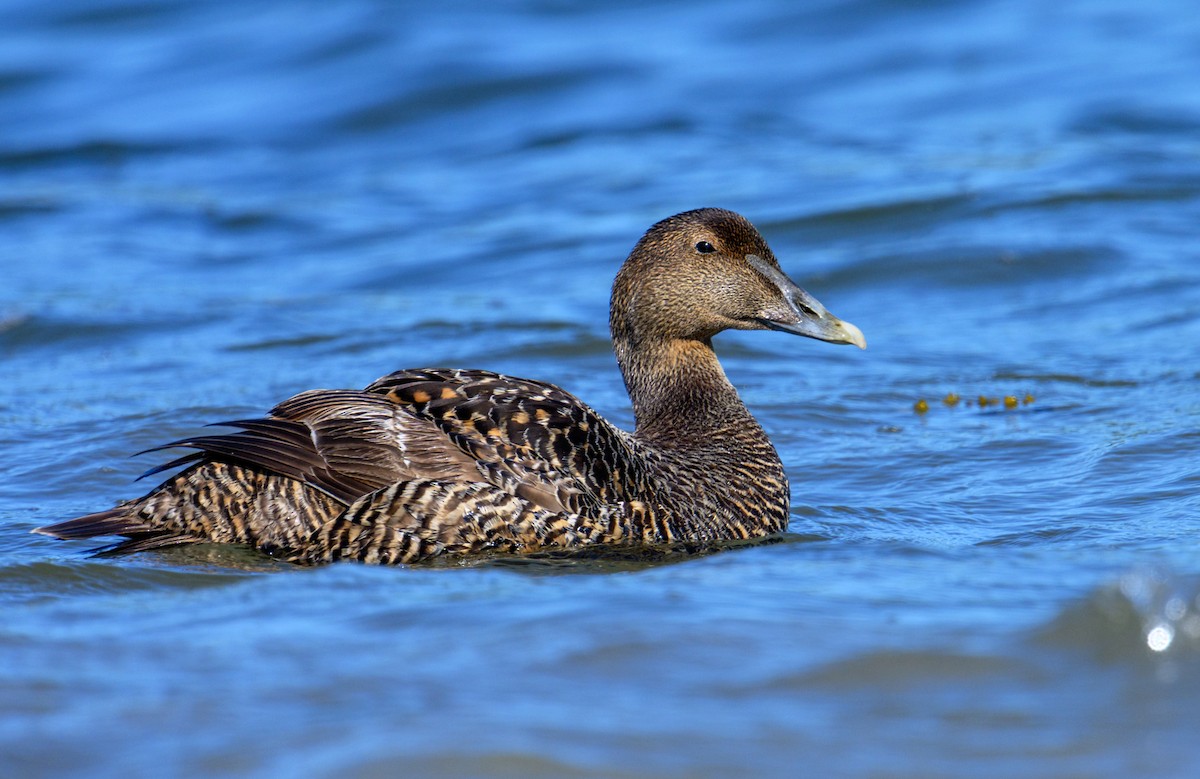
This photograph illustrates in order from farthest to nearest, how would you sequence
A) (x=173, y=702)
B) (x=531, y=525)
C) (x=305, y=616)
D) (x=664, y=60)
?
(x=664, y=60) < (x=531, y=525) < (x=305, y=616) < (x=173, y=702)

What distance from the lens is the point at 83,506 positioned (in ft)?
21.3

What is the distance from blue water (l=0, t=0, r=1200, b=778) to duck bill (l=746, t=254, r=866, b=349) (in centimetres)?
69

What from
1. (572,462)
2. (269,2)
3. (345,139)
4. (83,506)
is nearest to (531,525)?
(572,462)

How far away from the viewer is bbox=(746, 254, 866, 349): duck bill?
250 inches

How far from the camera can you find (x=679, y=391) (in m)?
6.48

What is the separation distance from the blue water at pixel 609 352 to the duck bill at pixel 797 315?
695 mm

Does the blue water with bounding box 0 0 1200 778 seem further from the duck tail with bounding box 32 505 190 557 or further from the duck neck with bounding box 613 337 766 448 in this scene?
the duck neck with bounding box 613 337 766 448

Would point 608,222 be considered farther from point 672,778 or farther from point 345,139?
point 672,778

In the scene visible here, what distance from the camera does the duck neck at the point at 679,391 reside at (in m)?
6.36

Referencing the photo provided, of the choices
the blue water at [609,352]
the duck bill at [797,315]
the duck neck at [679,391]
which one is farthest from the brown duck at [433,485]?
the duck bill at [797,315]

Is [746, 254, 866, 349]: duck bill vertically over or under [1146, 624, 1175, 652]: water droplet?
over

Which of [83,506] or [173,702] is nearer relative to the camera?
[173,702]

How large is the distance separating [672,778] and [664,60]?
13.9m

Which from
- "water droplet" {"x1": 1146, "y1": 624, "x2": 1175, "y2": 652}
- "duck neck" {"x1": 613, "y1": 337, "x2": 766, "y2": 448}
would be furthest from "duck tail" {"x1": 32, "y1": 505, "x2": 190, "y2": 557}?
"water droplet" {"x1": 1146, "y1": 624, "x2": 1175, "y2": 652}
